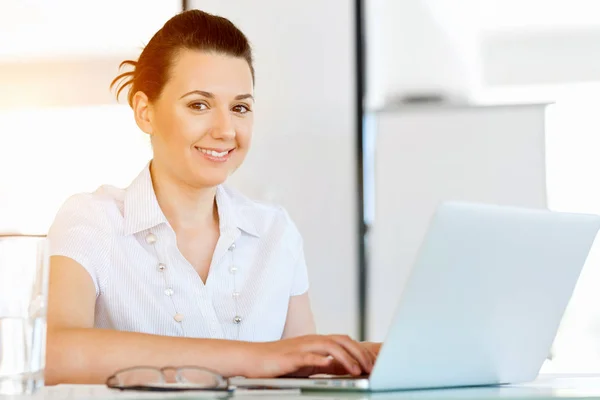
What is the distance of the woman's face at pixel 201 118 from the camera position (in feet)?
6.83

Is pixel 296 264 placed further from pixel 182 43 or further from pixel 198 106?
pixel 182 43

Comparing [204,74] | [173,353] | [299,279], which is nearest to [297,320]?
[299,279]

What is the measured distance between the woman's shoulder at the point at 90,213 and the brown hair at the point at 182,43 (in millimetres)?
304

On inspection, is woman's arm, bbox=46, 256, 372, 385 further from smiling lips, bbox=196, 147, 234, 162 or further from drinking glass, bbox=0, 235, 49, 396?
smiling lips, bbox=196, 147, 234, 162

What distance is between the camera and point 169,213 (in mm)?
2082

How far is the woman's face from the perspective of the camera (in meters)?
2.08

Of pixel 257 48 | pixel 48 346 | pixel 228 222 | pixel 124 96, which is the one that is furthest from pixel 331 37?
pixel 48 346

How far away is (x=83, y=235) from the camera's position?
188 centimetres

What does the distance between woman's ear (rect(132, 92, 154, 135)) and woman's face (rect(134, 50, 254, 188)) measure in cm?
4

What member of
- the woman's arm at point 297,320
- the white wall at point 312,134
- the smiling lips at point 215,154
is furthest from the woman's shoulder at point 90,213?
the white wall at point 312,134

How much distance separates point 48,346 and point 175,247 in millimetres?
496

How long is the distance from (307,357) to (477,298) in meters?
0.28

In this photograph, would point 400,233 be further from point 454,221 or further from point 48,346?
point 454,221

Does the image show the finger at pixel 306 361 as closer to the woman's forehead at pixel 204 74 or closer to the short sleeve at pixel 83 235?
the short sleeve at pixel 83 235
